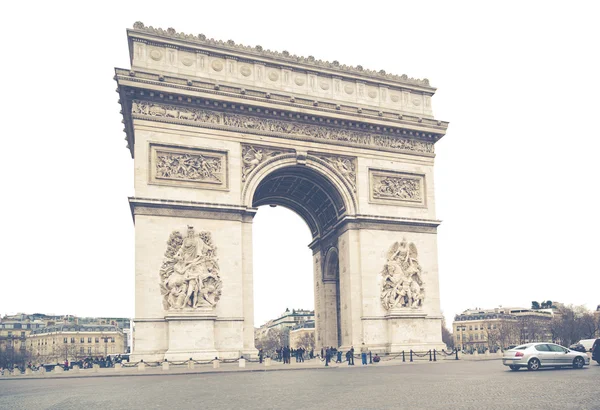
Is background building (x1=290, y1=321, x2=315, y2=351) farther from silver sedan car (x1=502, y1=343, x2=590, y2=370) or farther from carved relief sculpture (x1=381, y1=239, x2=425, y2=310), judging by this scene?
Answer: silver sedan car (x1=502, y1=343, x2=590, y2=370)

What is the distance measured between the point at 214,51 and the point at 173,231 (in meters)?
9.84

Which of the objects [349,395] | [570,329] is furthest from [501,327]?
[349,395]

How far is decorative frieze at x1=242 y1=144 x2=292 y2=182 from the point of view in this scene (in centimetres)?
3375

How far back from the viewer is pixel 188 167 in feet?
106

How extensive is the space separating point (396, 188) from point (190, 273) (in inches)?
509

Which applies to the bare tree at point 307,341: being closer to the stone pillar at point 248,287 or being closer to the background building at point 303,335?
the background building at point 303,335

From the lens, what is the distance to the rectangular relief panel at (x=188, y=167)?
1242 inches

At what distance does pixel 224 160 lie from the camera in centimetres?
3312

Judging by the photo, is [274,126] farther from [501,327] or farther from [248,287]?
[501,327]

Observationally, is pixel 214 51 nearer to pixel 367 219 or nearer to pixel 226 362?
pixel 367 219

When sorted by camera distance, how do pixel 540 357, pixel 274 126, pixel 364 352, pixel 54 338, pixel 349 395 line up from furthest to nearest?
1. pixel 54 338
2. pixel 274 126
3. pixel 364 352
4. pixel 540 357
5. pixel 349 395

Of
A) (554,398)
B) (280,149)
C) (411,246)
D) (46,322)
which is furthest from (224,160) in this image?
(46,322)

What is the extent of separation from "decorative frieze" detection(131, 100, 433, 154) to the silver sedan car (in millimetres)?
16473

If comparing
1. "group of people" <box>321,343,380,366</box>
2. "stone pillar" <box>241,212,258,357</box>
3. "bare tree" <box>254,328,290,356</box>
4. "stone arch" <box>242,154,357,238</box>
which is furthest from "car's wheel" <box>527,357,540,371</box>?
"bare tree" <box>254,328,290,356</box>
